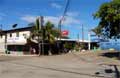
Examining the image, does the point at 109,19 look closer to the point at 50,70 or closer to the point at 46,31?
the point at 50,70

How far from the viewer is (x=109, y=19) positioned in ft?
126

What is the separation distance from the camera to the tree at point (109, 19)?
37.8 m

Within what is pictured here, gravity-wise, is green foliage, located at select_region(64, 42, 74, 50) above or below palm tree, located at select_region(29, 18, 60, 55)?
below

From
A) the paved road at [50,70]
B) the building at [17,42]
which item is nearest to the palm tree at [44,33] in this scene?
the building at [17,42]

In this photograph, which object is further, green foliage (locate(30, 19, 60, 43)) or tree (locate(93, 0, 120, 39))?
green foliage (locate(30, 19, 60, 43))

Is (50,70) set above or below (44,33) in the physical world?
below

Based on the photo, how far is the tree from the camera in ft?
124

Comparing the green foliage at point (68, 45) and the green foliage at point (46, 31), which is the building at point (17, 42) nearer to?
the green foliage at point (68, 45)

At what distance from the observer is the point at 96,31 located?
137ft

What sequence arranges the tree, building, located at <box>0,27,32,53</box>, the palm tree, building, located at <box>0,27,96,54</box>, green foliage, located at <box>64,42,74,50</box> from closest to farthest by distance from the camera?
the tree → the palm tree → building, located at <box>0,27,96,54</box> → building, located at <box>0,27,32,53</box> → green foliage, located at <box>64,42,74,50</box>

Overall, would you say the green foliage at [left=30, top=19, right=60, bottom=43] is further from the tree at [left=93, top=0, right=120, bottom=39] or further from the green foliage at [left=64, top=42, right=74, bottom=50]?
the tree at [left=93, top=0, right=120, bottom=39]

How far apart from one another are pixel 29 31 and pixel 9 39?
5.23 m

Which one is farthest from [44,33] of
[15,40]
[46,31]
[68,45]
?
[68,45]

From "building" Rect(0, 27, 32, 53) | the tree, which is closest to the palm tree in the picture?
"building" Rect(0, 27, 32, 53)
